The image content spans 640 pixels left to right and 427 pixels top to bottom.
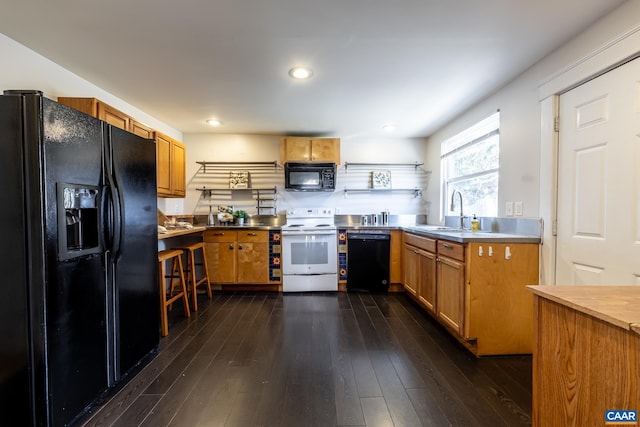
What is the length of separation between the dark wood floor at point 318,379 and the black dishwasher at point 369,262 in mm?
873

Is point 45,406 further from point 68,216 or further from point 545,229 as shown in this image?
point 545,229

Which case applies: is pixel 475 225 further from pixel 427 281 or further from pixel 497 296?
pixel 497 296

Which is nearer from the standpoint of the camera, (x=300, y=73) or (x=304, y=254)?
(x=300, y=73)

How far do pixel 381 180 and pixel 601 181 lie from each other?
8.55 feet

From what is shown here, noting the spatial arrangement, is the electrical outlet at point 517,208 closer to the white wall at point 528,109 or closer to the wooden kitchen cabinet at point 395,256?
the white wall at point 528,109

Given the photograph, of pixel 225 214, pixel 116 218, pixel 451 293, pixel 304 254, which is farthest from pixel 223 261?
pixel 451 293

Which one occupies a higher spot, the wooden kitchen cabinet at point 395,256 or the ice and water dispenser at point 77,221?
the ice and water dispenser at point 77,221

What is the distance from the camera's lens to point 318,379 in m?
1.69

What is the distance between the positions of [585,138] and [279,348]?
2562mm

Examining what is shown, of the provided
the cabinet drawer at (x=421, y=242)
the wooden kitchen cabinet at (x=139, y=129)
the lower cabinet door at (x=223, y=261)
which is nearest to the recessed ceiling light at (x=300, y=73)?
the wooden kitchen cabinet at (x=139, y=129)

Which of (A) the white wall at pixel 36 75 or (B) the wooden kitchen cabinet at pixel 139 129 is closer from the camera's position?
(A) the white wall at pixel 36 75

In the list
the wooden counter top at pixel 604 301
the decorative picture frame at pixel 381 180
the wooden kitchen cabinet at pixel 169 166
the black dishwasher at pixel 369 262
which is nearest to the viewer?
the wooden counter top at pixel 604 301

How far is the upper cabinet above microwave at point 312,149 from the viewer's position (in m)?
3.75

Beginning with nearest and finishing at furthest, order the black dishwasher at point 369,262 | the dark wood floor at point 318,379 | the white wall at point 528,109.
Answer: the dark wood floor at point 318,379 < the white wall at point 528,109 < the black dishwasher at point 369,262
